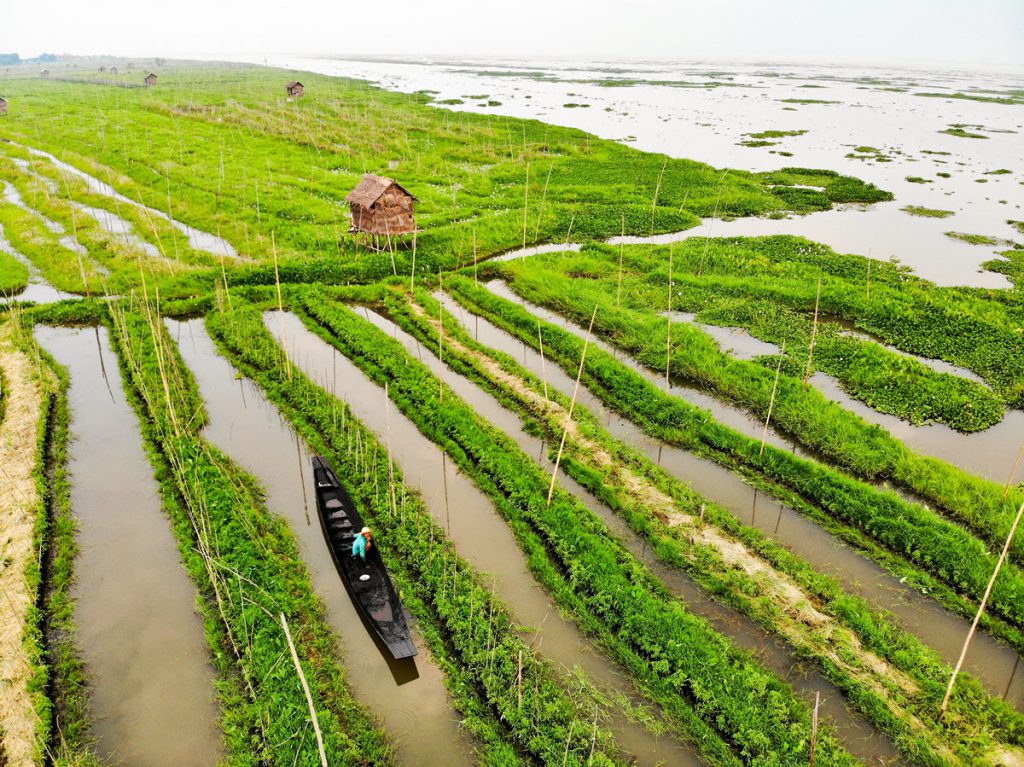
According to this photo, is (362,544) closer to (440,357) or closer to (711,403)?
(440,357)

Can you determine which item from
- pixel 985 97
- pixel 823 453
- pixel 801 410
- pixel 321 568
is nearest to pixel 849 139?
pixel 801 410

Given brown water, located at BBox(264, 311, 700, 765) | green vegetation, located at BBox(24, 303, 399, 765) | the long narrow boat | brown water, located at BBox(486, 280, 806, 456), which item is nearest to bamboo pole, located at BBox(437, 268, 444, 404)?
brown water, located at BBox(264, 311, 700, 765)

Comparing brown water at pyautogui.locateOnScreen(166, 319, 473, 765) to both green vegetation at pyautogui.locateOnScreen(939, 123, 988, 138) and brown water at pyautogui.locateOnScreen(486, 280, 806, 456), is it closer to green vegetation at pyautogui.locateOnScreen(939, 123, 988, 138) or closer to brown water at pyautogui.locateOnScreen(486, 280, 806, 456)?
brown water at pyautogui.locateOnScreen(486, 280, 806, 456)

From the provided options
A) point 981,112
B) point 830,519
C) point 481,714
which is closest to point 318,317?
point 481,714

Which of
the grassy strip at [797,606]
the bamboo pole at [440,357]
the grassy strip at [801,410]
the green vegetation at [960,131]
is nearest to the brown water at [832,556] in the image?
the grassy strip at [797,606]

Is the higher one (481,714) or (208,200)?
(208,200)

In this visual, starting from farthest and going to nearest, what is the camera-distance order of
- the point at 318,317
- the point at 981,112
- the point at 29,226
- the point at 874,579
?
the point at 981,112 < the point at 29,226 < the point at 318,317 < the point at 874,579

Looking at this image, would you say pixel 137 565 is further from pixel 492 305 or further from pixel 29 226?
pixel 29 226

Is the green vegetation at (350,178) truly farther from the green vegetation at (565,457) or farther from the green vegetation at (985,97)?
the green vegetation at (985,97)
